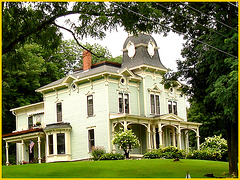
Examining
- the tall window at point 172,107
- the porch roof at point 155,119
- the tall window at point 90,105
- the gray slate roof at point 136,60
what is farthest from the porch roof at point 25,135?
the tall window at point 172,107

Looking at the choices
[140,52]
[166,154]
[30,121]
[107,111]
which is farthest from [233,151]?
[30,121]

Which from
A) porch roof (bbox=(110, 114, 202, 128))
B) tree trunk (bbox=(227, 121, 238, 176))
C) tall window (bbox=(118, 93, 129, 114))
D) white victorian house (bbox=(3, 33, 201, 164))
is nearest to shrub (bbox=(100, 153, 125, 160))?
white victorian house (bbox=(3, 33, 201, 164))

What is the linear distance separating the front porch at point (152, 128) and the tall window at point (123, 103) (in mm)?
1297

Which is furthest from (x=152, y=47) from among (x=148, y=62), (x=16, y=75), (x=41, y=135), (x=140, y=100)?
(x=16, y=75)

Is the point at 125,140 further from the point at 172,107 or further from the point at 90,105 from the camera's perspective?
the point at 172,107

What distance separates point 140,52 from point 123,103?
5.68 meters

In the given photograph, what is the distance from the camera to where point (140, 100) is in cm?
3966

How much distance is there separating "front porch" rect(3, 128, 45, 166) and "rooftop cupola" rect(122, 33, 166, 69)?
10177mm

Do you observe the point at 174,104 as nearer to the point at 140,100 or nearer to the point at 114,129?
the point at 140,100

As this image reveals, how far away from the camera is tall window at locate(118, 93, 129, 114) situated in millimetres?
37812

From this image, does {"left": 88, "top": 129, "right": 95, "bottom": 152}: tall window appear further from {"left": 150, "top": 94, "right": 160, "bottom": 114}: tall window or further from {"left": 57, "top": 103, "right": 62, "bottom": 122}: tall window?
{"left": 150, "top": 94, "right": 160, "bottom": 114}: tall window

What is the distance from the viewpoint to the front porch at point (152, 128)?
36.1m

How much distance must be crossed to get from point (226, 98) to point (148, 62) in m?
20.5

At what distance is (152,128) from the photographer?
3919cm
